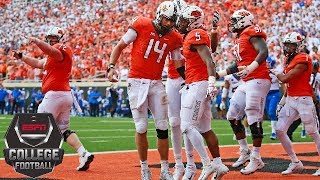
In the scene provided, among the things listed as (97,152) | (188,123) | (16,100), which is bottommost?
(16,100)

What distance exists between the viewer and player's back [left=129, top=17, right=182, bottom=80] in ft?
25.1

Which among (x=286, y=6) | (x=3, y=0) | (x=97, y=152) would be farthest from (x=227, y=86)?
(x=3, y=0)

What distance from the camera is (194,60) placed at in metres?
7.56

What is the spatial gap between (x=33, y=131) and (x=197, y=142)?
2753 mm

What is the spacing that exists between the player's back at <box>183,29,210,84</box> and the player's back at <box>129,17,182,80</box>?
0.27m

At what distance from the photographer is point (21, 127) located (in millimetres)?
4887

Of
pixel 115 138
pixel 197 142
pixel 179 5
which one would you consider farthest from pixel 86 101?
pixel 197 142

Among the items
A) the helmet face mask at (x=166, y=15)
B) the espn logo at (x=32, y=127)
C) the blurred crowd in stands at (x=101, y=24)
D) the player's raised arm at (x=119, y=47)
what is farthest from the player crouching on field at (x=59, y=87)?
the blurred crowd in stands at (x=101, y=24)

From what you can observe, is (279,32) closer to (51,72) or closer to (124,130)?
(124,130)

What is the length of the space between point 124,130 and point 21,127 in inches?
492

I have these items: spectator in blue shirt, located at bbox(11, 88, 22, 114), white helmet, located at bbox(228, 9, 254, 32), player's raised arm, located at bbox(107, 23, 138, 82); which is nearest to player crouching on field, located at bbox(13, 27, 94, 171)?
player's raised arm, located at bbox(107, 23, 138, 82)

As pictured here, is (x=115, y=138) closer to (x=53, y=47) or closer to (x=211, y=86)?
(x=53, y=47)

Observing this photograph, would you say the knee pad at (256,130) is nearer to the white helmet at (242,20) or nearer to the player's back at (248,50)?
the player's back at (248,50)

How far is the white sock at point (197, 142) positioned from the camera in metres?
7.32
